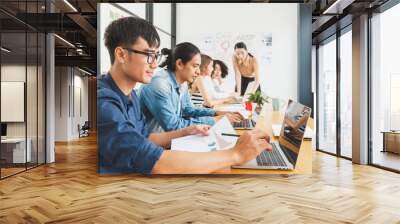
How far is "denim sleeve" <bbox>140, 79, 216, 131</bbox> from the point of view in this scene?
6.19 metres

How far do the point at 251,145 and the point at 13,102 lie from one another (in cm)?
460

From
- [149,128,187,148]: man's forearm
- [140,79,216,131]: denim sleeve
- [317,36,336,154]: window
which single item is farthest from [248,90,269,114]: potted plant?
[317,36,336,154]: window

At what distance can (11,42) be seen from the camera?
6770 mm

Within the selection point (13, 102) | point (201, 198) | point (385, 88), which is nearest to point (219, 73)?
point (201, 198)

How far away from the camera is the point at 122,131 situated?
6.02 m

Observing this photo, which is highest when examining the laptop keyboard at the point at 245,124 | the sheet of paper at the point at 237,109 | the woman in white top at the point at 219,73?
the woman in white top at the point at 219,73

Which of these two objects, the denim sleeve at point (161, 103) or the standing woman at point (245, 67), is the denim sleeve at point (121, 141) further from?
the standing woman at point (245, 67)

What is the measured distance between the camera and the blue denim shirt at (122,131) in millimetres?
6016

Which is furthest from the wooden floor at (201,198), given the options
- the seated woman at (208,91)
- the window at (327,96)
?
the window at (327,96)

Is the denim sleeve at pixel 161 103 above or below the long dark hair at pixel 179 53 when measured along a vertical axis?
below

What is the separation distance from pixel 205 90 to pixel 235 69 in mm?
626

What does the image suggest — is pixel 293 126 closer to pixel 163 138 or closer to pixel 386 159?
pixel 163 138

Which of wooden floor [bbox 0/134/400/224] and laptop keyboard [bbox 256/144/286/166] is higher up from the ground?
laptop keyboard [bbox 256/144/286/166]

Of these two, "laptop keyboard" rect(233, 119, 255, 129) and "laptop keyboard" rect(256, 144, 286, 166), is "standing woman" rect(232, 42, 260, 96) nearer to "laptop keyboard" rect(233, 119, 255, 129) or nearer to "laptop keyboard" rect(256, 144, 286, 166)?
"laptop keyboard" rect(233, 119, 255, 129)
